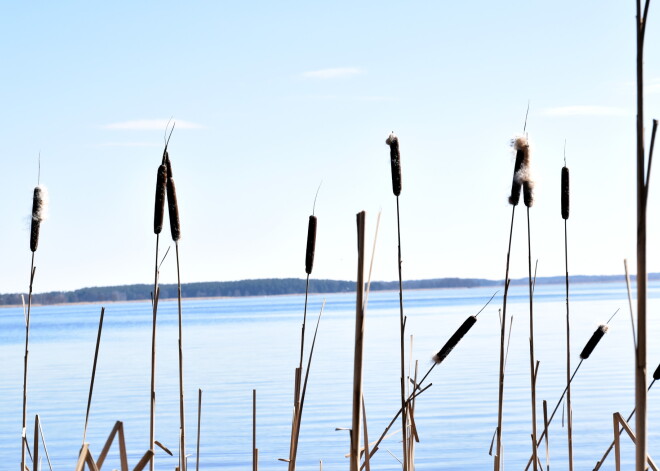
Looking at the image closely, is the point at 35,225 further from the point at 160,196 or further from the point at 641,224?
the point at 641,224

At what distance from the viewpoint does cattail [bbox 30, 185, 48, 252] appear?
386 centimetres

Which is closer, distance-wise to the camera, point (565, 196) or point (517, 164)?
point (517, 164)

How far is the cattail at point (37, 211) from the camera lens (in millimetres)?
3863

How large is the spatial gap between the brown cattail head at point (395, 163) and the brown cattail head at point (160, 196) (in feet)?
2.86

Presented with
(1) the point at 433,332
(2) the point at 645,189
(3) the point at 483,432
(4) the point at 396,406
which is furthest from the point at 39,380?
(2) the point at 645,189

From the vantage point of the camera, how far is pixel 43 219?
393 cm

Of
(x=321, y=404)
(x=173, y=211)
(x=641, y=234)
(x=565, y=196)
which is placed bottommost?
(x=321, y=404)

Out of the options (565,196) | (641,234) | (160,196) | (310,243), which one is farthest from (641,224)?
(565,196)

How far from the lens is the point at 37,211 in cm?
392

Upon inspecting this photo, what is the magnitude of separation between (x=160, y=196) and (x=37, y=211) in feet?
2.37

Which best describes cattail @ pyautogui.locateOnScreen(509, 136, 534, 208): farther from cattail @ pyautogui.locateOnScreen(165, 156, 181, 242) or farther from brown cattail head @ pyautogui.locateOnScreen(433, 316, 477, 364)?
cattail @ pyautogui.locateOnScreen(165, 156, 181, 242)

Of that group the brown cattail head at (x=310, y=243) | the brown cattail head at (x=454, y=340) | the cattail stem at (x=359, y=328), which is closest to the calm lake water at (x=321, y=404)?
the brown cattail head at (x=310, y=243)

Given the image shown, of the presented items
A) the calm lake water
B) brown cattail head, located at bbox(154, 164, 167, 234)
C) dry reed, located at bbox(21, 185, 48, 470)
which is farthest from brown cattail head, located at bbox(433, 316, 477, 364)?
the calm lake water

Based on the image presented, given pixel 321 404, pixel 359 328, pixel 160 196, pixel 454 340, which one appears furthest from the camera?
pixel 321 404
